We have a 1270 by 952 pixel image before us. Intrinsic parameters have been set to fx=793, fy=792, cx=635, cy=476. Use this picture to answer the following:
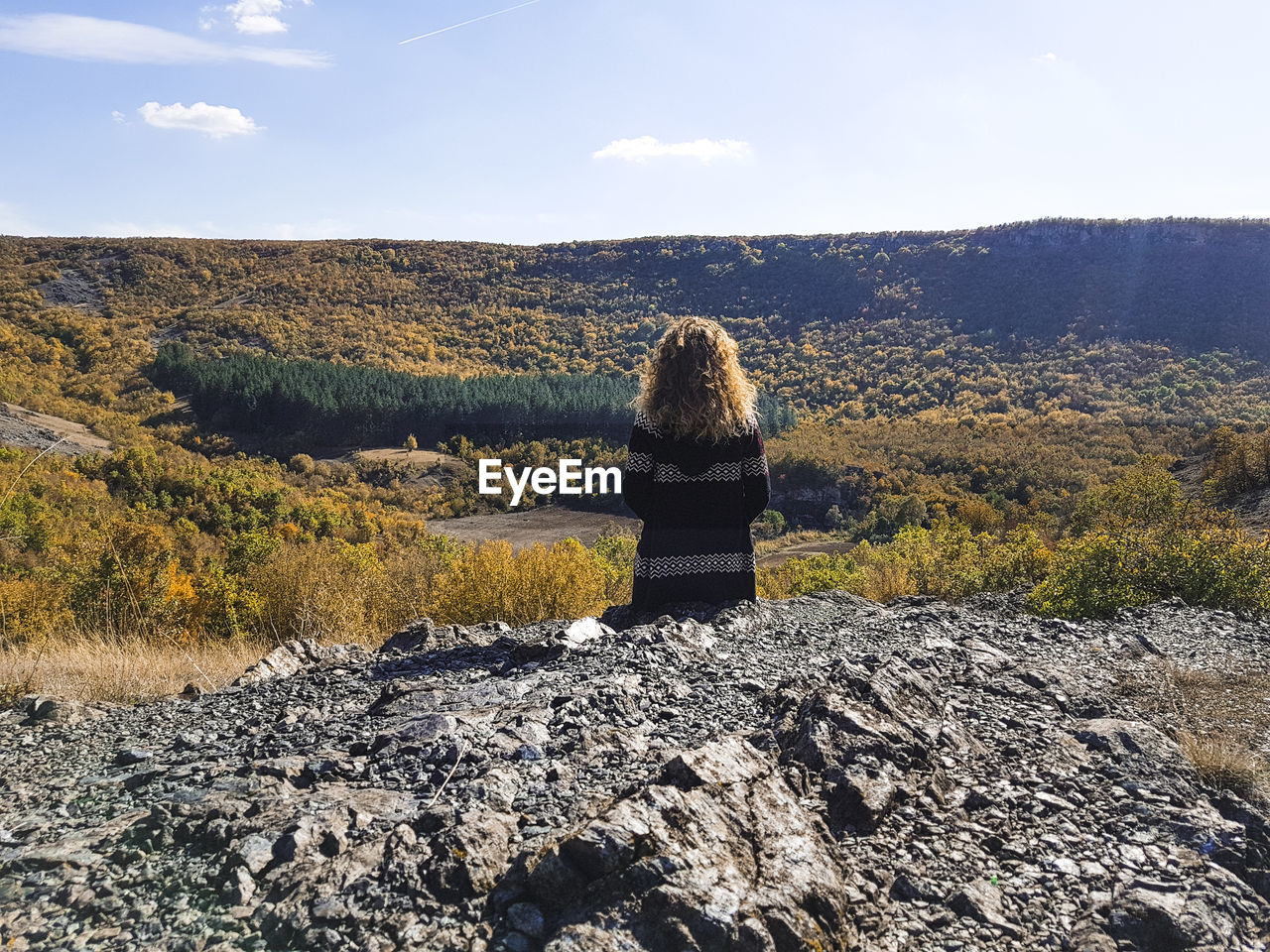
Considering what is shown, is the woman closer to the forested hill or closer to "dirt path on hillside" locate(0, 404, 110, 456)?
"dirt path on hillside" locate(0, 404, 110, 456)

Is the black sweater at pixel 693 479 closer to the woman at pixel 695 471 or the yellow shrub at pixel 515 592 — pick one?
the woman at pixel 695 471

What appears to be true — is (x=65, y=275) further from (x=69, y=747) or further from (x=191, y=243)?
(x=69, y=747)

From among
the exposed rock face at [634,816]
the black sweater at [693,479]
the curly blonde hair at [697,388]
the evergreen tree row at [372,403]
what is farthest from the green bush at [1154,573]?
the evergreen tree row at [372,403]

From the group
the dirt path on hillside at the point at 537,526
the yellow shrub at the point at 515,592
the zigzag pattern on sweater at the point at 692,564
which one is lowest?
the dirt path on hillside at the point at 537,526

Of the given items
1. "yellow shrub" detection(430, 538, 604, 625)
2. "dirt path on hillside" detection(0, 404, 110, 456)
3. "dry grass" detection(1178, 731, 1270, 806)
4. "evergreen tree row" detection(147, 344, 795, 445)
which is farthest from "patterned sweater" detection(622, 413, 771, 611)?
"evergreen tree row" detection(147, 344, 795, 445)

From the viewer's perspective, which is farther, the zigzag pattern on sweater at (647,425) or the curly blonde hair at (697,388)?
the zigzag pattern on sweater at (647,425)

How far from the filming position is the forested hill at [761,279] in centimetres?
6022

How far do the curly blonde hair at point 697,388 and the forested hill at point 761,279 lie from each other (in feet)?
182

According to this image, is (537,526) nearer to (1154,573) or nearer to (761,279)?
(1154,573)

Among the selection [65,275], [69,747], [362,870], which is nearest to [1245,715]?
[362,870]

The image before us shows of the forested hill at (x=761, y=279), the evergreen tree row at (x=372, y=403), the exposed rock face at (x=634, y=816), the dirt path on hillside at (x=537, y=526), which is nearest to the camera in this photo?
the exposed rock face at (x=634, y=816)

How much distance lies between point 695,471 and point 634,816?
2.57m

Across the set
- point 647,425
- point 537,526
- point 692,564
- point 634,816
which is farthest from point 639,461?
point 537,526

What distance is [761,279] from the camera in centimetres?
7662
